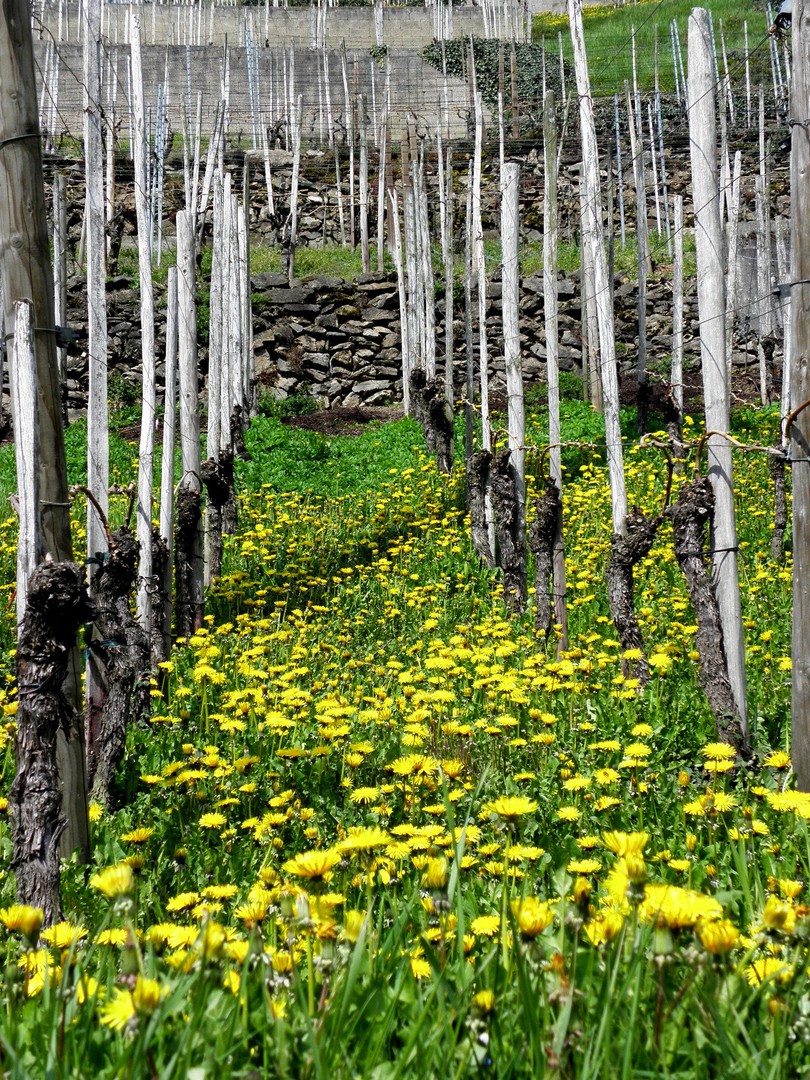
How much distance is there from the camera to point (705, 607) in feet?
13.7

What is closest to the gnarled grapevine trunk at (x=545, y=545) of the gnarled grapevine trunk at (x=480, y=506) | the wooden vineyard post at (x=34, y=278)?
the gnarled grapevine trunk at (x=480, y=506)

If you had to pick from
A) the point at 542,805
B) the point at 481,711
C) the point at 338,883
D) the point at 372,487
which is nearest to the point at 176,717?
the point at 481,711

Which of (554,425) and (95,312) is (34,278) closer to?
(95,312)

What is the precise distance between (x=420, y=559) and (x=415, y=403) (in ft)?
26.0

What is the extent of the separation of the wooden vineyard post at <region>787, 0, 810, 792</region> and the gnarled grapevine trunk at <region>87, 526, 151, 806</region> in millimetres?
2585

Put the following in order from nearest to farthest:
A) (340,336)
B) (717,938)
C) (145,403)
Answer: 1. (717,938)
2. (145,403)
3. (340,336)

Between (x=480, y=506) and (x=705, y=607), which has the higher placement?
(x=480, y=506)

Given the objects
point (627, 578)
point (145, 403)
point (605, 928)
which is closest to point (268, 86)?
point (145, 403)

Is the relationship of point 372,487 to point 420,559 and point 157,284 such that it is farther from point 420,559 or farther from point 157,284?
point 157,284

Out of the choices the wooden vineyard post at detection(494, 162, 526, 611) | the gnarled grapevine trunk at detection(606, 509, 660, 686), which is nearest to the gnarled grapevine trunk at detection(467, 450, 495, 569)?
the wooden vineyard post at detection(494, 162, 526, 611)

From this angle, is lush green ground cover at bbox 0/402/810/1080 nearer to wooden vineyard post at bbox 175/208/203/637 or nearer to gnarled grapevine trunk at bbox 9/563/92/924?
gnarled grapevine trunk at bbox 9/563/92/924

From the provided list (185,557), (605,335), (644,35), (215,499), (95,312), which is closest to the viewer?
(95,312)

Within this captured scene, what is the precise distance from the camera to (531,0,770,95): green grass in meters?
33.4

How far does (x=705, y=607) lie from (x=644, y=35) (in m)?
41.0
